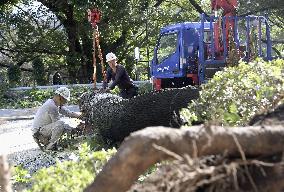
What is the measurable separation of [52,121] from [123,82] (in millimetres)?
2492

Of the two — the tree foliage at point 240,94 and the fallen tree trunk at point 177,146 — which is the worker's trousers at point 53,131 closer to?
the tree foliage at point 240,94

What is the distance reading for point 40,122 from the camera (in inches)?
427

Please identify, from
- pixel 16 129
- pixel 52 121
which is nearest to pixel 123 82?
pixel 52 121

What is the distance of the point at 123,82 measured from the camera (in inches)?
507

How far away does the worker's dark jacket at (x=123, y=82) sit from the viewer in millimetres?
12648

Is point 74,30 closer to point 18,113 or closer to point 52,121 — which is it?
point 18,113

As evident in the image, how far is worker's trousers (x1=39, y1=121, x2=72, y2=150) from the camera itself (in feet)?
34.9

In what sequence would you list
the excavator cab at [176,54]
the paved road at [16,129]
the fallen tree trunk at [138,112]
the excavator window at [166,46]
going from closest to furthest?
the fallen tree trunk at [138,112] → the paved road at [16,129] → the excavator cab at [176,54] → the excavator window at [166,46]

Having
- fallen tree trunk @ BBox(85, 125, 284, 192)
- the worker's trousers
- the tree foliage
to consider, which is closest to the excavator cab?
the worker's trousers

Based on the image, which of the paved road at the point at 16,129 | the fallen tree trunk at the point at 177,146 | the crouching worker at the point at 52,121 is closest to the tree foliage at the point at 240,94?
the fallen tree trunk at the point at 177,146

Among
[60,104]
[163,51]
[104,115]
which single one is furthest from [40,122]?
[163,51]

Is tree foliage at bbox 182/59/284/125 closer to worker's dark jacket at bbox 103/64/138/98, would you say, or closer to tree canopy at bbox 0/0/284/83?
worker's dark jacket at bbox 103/64/138/98

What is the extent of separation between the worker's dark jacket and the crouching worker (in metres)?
2.03

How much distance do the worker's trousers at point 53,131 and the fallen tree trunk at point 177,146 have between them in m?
7.70
